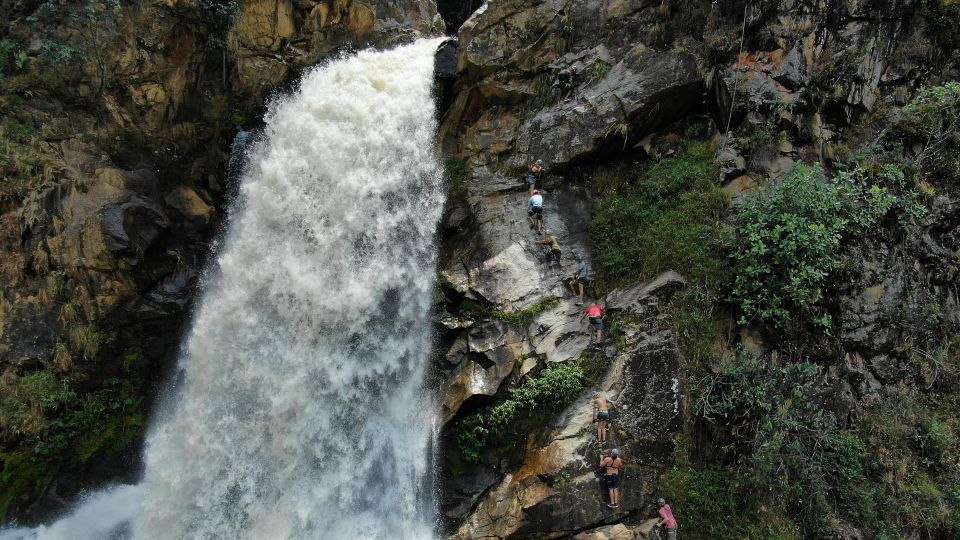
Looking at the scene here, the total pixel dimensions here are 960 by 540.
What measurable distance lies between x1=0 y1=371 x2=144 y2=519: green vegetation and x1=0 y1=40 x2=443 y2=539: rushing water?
0.85 meters

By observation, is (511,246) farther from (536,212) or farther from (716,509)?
(716,509)

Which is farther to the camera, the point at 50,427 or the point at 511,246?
the point at 511,246

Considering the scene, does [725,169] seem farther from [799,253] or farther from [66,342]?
[66,342]

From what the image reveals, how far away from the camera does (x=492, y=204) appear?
12.2 meters

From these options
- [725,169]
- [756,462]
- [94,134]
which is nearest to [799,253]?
[725,169]

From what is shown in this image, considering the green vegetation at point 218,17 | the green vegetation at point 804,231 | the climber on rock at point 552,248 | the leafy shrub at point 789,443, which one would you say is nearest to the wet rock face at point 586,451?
the leafy shrub at point 789,443

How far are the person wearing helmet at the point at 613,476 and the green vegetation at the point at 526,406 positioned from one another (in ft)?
4.21

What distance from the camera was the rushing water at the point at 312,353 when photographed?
401 inches

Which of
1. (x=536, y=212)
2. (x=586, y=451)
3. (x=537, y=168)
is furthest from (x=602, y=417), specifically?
(x=537, y=168)

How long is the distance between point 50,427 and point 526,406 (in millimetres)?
9965

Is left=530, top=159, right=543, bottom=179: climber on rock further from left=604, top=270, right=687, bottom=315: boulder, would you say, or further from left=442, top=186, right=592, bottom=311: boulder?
left=604, top=270, right=687, bottom=315: boulder

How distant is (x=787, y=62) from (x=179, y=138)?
47.7 feet

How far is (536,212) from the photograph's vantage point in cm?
1152

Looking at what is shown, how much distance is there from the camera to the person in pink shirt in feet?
26.5
